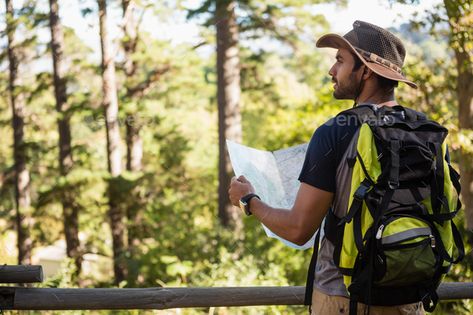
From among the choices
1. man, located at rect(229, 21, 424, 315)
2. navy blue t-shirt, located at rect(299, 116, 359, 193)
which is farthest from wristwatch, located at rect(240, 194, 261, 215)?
navy blue t-shirt, located at rect(299, 116, 359, 193)

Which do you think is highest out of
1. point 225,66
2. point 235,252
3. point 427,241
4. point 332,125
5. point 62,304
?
point 225,66

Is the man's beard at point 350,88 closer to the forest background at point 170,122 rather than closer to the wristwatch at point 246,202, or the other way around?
the wristwatch at point 246,202

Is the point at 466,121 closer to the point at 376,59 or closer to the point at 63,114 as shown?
the point at 376,59

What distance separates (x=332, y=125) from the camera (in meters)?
2.26

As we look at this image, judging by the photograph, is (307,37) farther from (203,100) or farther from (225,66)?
(203,100)

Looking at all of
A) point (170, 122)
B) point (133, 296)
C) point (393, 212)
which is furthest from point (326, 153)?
point (170, 122)

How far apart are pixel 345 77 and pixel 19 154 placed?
20.8 m

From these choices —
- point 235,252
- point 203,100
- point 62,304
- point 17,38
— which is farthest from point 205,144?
point 62,304

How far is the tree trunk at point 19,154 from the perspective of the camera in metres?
20.7

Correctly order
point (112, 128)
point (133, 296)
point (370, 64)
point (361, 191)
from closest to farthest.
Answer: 1. point (361, 191)
2. point (370, 64)
3. point (133, 296)
4. point (112, 128)

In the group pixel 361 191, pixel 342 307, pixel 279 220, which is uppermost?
pixel 361 191

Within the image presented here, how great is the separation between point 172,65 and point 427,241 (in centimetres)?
1804

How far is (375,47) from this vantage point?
2420 millimetres

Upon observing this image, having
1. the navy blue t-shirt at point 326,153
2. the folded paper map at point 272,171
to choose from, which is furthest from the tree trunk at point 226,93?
the navy blue t-shirt at point 326,153
